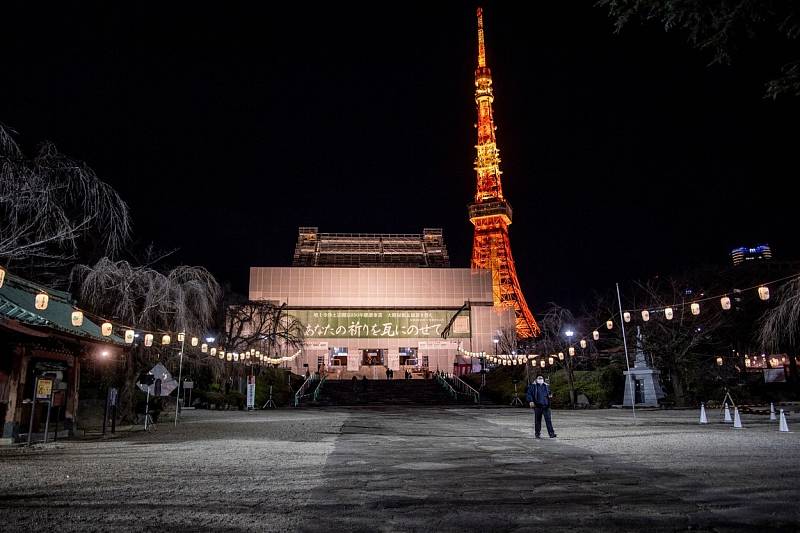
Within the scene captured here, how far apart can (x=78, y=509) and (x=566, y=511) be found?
5.02m

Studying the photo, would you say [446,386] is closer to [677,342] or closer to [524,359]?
[524,359]

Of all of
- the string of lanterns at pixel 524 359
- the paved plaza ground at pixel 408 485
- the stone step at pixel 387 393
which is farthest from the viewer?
the stone step at pixel 387 393

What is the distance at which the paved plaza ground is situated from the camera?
16.1 ft

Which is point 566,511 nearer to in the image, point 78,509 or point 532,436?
point 78,509

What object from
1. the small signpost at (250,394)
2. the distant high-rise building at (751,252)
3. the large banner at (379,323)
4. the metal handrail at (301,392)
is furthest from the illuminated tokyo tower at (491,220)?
the distant high-rise building at (751,252)

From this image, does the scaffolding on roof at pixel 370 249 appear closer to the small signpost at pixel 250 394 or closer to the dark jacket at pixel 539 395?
the small signpost at pixel 250 394

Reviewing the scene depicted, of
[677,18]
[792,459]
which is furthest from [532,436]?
[677,18]

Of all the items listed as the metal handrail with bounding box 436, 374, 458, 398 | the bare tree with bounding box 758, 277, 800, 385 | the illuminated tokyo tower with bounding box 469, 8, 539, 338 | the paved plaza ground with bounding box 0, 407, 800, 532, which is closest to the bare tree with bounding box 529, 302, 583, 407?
the metal handrail with bounding box 436, 374, 458, 398

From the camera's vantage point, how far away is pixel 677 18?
695 cm

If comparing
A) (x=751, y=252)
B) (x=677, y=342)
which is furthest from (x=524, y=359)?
(x=751, y=252)

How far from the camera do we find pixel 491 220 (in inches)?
3137

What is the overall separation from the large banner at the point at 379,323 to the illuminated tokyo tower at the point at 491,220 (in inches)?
429

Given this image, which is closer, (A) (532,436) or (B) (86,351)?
(A) (532,436)

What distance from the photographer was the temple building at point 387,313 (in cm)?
6325
